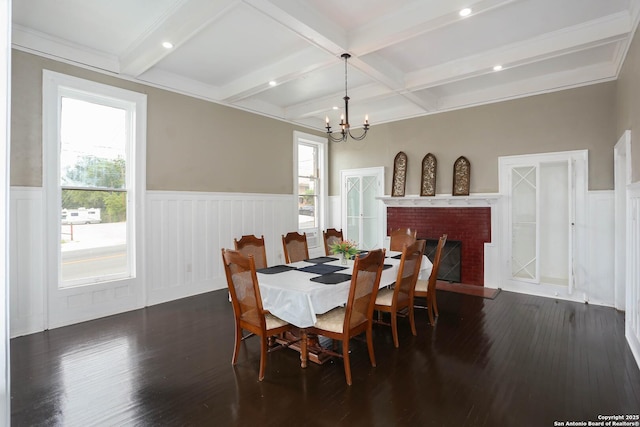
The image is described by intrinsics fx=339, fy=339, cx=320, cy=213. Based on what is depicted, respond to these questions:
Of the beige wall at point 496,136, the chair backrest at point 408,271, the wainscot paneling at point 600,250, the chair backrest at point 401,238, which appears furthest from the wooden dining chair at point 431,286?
the wainscot paneling at point 600,250

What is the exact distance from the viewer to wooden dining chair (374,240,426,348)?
10.3ft

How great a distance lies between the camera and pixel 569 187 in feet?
15.4

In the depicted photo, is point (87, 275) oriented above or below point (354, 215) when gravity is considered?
below

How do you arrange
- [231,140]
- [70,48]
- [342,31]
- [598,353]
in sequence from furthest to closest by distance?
[231,140] < [70,48] < [342,31] < [598,353]

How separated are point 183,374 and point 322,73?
12.8 ft

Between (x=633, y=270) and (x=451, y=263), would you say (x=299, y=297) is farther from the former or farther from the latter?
(x=451, y=263)

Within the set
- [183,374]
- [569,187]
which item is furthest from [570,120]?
[183,374]

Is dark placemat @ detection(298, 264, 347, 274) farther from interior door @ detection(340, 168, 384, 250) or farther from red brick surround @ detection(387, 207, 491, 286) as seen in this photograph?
interior door @ detection(340, 168, 384, 250)

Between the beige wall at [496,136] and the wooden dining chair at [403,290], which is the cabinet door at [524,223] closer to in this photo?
the beige wall at [496,136]

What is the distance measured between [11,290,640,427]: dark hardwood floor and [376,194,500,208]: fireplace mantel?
1.98 m

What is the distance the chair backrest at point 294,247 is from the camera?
418cm

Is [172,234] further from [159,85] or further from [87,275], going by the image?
[159,85]

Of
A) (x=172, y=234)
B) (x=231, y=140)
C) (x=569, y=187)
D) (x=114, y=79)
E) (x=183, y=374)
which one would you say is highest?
(x=114, y=79)

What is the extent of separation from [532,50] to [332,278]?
134 inches
